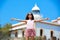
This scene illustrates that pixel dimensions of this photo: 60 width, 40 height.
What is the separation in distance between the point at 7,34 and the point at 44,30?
6.34ft

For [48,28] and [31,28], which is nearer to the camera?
[31,28]

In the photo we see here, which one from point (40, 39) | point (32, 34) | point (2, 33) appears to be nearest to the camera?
point (32, 34)

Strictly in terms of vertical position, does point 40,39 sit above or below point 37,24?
below

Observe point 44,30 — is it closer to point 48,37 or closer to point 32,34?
point 48,37

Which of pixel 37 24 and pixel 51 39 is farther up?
pixel 37 24

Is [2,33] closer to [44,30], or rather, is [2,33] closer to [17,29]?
[17,29]

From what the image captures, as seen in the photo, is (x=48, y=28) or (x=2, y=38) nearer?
(x=2, y=38)

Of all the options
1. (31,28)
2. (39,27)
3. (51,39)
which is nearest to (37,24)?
(39,27)

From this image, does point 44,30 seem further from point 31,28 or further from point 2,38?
point 31,28

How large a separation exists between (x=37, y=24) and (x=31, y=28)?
22.4 ft

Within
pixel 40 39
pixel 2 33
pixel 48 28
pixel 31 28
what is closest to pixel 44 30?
pixel 48 28

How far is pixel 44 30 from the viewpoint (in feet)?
40.9

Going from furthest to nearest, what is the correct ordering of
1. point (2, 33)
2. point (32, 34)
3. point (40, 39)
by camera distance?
point (2, 33)
point (40, 39)
point (32, 34)

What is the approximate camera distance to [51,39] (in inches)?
Result: 487
